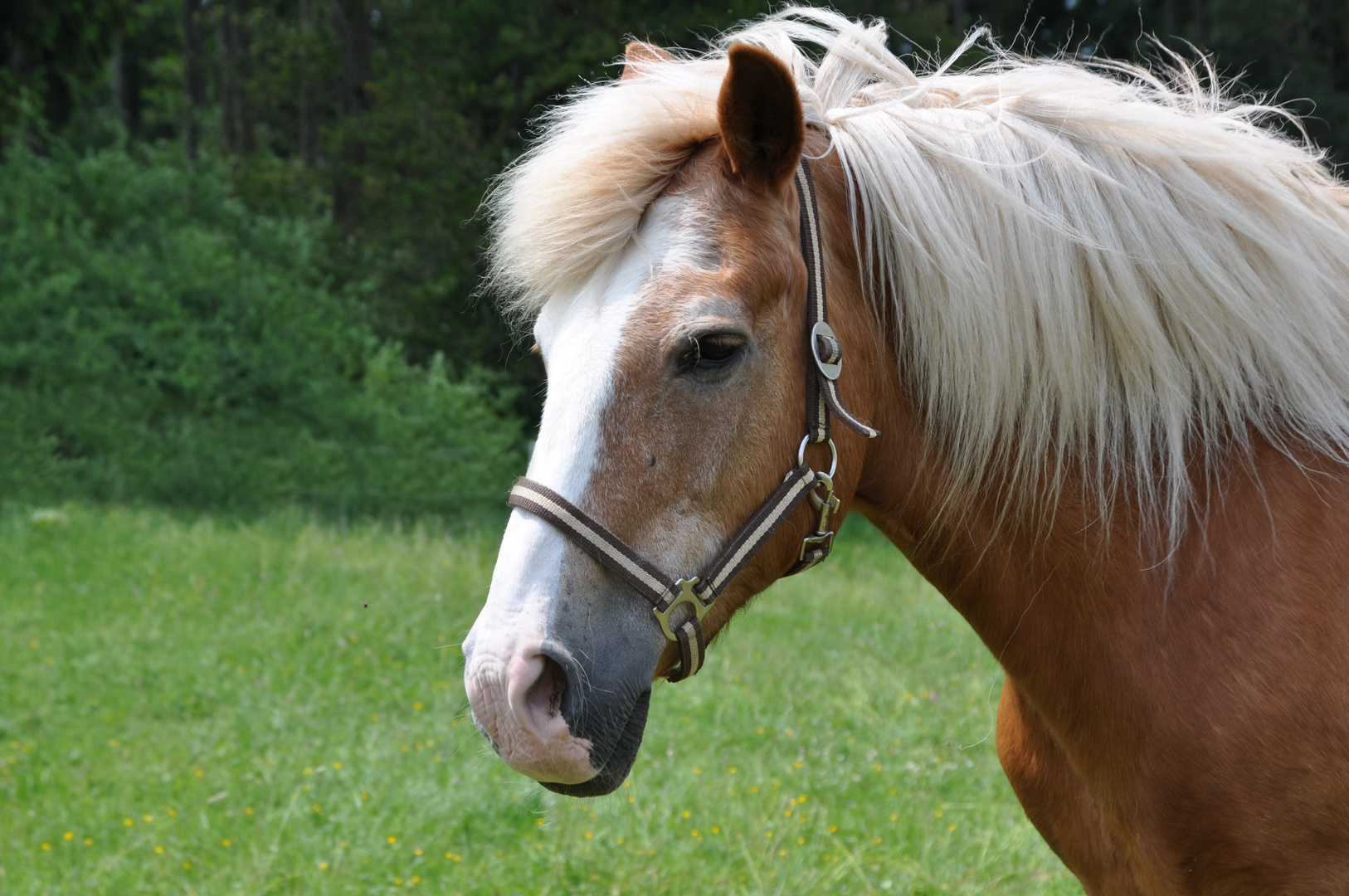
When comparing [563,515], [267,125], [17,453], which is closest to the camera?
[563,515]

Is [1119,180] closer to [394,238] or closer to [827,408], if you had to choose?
[827,408]

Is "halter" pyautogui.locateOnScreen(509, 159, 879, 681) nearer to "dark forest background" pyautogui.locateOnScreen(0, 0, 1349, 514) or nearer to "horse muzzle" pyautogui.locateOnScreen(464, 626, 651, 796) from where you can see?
"horse muzzle" pyautogui.locateOnScreen(464, 626, 651, 796)

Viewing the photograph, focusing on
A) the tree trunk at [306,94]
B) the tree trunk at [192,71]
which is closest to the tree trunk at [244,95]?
the tree trunk at [192,71]

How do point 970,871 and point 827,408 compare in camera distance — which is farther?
point 970,871

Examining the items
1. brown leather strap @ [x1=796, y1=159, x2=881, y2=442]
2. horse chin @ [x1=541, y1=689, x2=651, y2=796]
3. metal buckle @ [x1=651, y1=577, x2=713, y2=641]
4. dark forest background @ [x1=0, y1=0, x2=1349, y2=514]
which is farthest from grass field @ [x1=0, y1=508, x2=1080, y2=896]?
dark forest background @ [x1=0, y1=0, x2=1349, y2=514]

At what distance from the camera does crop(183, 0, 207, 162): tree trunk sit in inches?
926

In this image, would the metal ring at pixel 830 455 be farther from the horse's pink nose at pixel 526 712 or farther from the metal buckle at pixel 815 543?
the horse's pink nose at pixel 526 712

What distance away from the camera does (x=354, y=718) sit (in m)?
4.71

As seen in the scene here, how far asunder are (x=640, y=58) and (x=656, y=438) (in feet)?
3.12

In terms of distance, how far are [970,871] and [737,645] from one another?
2813 mm

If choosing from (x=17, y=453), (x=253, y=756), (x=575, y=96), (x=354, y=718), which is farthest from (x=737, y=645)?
(x=17, y=453)

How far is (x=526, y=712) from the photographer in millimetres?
1419

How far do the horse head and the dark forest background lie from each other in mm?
8868

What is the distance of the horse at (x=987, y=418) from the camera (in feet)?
4.92
